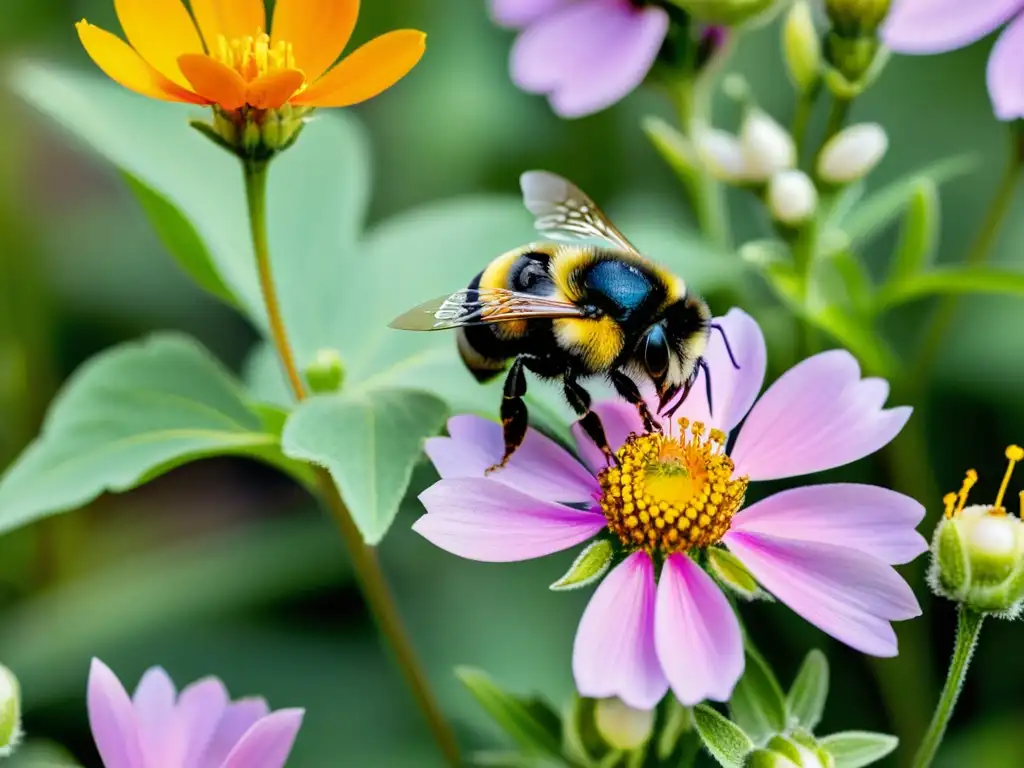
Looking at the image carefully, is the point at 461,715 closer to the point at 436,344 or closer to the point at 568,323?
the point at 436,344

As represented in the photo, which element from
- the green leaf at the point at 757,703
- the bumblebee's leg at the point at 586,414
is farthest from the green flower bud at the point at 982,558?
the bumblebee's leg at the point at 586,414

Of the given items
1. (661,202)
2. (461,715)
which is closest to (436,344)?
(461,715)

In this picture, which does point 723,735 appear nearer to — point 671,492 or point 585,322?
point 671,492

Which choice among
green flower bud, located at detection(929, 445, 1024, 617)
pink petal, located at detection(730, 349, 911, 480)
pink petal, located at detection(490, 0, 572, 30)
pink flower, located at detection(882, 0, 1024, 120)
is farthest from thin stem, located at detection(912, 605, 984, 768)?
pink petal, located at detection(490, 0, 572, 30)

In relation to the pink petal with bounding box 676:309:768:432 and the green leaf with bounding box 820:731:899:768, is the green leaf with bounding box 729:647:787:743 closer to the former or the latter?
the green leaf with bounding box 820:731:899:768

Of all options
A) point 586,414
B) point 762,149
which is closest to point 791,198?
point 762,149

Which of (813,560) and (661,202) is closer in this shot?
(813,560)

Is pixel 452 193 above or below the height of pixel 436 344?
above
